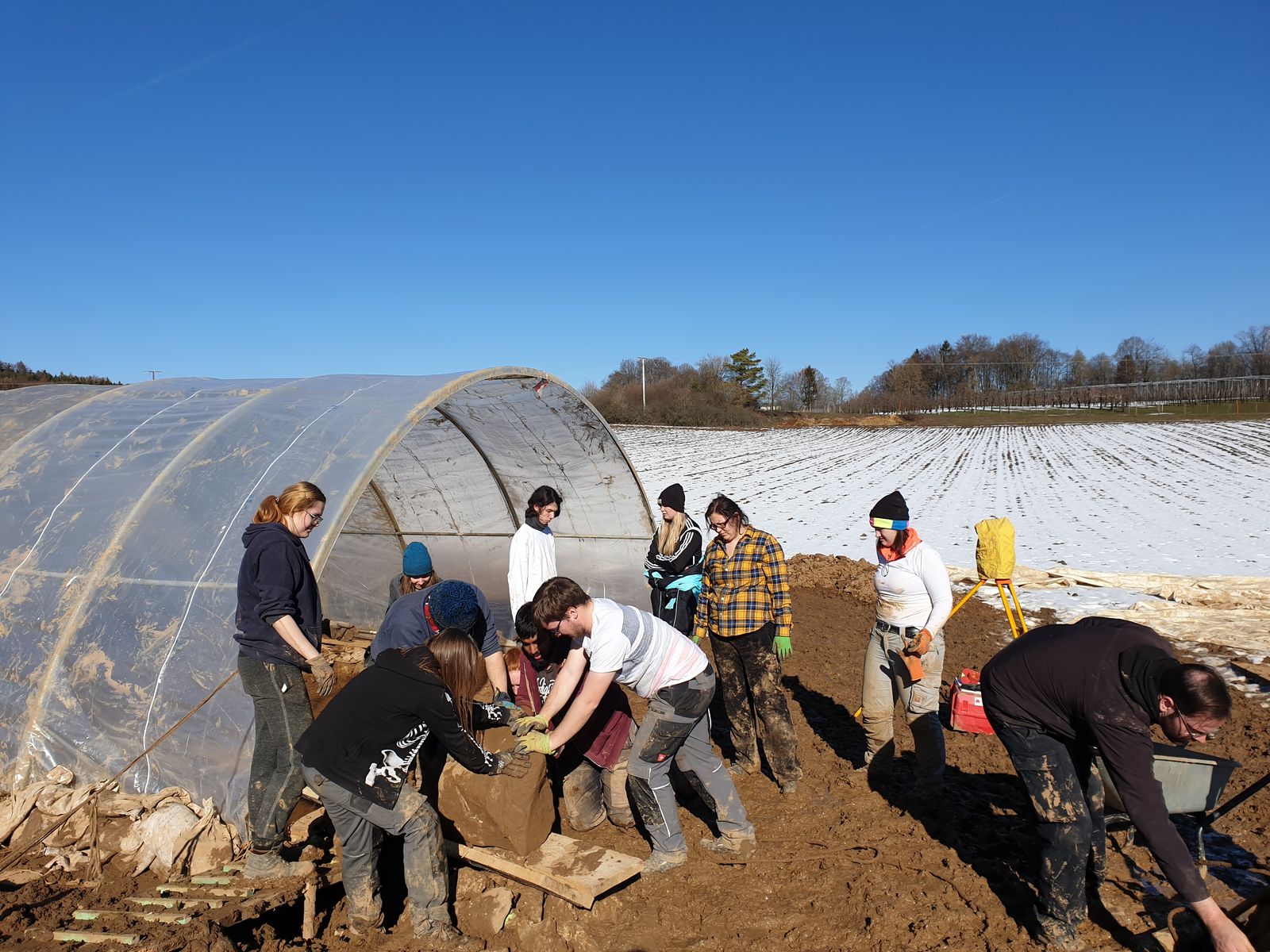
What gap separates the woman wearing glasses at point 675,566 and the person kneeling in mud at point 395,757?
234 centimetres

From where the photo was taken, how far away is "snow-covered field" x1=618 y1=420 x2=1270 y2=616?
13.8 m

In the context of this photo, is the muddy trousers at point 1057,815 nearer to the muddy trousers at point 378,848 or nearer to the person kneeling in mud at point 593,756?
the person kneeling in mud at point 593,756

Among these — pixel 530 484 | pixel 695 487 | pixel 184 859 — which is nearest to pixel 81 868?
pixel 184 859

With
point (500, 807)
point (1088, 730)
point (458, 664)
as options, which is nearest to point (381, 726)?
point (458, 664)

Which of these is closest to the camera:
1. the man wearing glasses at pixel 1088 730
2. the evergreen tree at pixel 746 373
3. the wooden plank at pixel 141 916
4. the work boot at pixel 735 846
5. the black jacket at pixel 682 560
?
the man wearing glasses at pixel 1088 730

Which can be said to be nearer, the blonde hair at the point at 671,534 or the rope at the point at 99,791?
the rope at the point at 99,791

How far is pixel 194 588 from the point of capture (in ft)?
15.9

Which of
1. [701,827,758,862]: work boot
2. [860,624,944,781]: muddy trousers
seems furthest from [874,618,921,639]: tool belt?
[701,827,758,862]: work boot

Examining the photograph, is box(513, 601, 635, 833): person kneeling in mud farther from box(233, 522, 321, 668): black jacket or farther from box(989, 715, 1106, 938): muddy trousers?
box(989, 715, 1106, 938): muddy trousers

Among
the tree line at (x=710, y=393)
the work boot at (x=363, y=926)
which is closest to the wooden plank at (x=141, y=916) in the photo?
the work boot at (x=363, y=926)

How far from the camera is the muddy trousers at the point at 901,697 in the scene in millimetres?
4812

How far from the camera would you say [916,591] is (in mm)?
4855

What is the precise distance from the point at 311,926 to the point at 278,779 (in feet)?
2.34

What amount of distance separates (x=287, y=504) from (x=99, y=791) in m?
2.07
